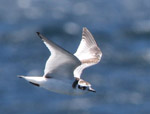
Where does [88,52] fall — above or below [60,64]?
above

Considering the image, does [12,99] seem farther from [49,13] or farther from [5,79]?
[49,13]

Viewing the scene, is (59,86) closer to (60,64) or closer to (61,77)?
(61,77)

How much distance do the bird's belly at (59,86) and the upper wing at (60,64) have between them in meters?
0.12

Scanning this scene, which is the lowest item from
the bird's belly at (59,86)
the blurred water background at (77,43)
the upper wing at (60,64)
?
the bird's belly at (59,86)

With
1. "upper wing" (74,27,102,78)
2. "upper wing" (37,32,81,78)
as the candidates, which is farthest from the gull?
"upper wing" (74,27,102,78)

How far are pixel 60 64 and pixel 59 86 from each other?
0.34m

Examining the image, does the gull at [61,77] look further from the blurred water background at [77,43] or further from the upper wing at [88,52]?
the blurred water background at [77,43]

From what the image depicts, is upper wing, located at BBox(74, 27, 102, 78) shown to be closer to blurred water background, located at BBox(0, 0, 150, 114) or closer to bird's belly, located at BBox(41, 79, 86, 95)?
bird's belly, located at BBox(41, 79, 86, 95)

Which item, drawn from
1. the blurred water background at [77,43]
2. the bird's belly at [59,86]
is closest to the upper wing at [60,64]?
the bird's belly at [59,86]

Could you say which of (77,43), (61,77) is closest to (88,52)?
(61,77)

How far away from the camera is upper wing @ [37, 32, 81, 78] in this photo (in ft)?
28.5

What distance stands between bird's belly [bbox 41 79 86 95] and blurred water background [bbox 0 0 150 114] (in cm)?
920

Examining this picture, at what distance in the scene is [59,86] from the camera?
29.6ft

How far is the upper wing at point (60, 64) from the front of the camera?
8680mm
